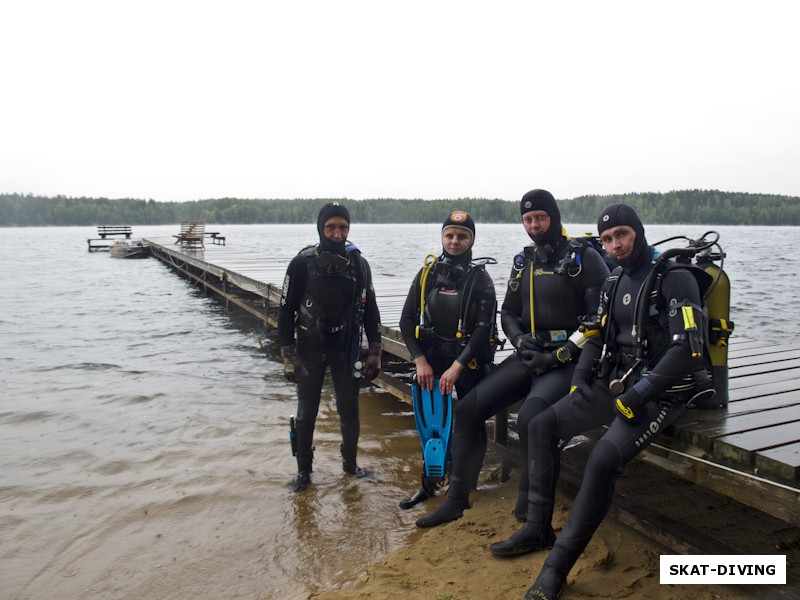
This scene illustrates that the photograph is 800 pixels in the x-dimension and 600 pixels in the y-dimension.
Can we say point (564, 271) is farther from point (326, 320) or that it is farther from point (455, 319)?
point (326, 320)

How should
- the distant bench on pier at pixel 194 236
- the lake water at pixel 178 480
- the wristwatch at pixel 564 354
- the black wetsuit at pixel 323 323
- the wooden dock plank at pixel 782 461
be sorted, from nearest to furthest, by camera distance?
1. the wooden dock plank at pixel 782 461
2. the wristwatch at pixel 564 354
3. the lake water at pixel 178 480
4. the black wetsuit at pixel 323 323
5. the distant bench on pier at pixel 194 236

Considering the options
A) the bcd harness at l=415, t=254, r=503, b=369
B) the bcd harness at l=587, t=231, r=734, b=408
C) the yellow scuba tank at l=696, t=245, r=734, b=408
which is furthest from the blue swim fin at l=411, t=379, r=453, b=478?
the yellow scuba tank at l=696, t=245, r=734, b=408

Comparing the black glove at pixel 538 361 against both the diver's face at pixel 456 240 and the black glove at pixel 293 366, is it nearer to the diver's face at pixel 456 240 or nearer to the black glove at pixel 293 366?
the diver's face at pixel 456 240

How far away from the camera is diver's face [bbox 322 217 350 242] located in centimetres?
459

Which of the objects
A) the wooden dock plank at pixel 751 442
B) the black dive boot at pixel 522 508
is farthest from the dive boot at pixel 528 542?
the wooden dock plank at pixel 751 442

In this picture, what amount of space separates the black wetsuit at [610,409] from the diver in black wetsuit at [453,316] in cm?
89

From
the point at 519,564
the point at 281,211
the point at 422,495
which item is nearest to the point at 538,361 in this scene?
the point at 519,564

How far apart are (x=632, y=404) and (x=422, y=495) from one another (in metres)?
2.18

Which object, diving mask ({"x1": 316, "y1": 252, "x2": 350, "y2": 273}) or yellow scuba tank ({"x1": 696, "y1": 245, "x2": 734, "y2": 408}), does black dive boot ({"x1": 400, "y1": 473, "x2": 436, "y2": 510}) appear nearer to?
diving mask ({"x1": 316, "y1": 252, "x2": 350, "y2": 273})

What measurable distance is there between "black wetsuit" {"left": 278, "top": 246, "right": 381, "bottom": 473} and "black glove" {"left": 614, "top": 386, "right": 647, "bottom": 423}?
225 centimetres

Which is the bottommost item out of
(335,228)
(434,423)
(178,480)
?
(178,480)

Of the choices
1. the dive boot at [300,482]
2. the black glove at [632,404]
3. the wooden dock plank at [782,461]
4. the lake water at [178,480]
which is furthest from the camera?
the dive boot at [300,482]

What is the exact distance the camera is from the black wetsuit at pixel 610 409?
10.0 feet

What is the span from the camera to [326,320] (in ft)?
15.4
